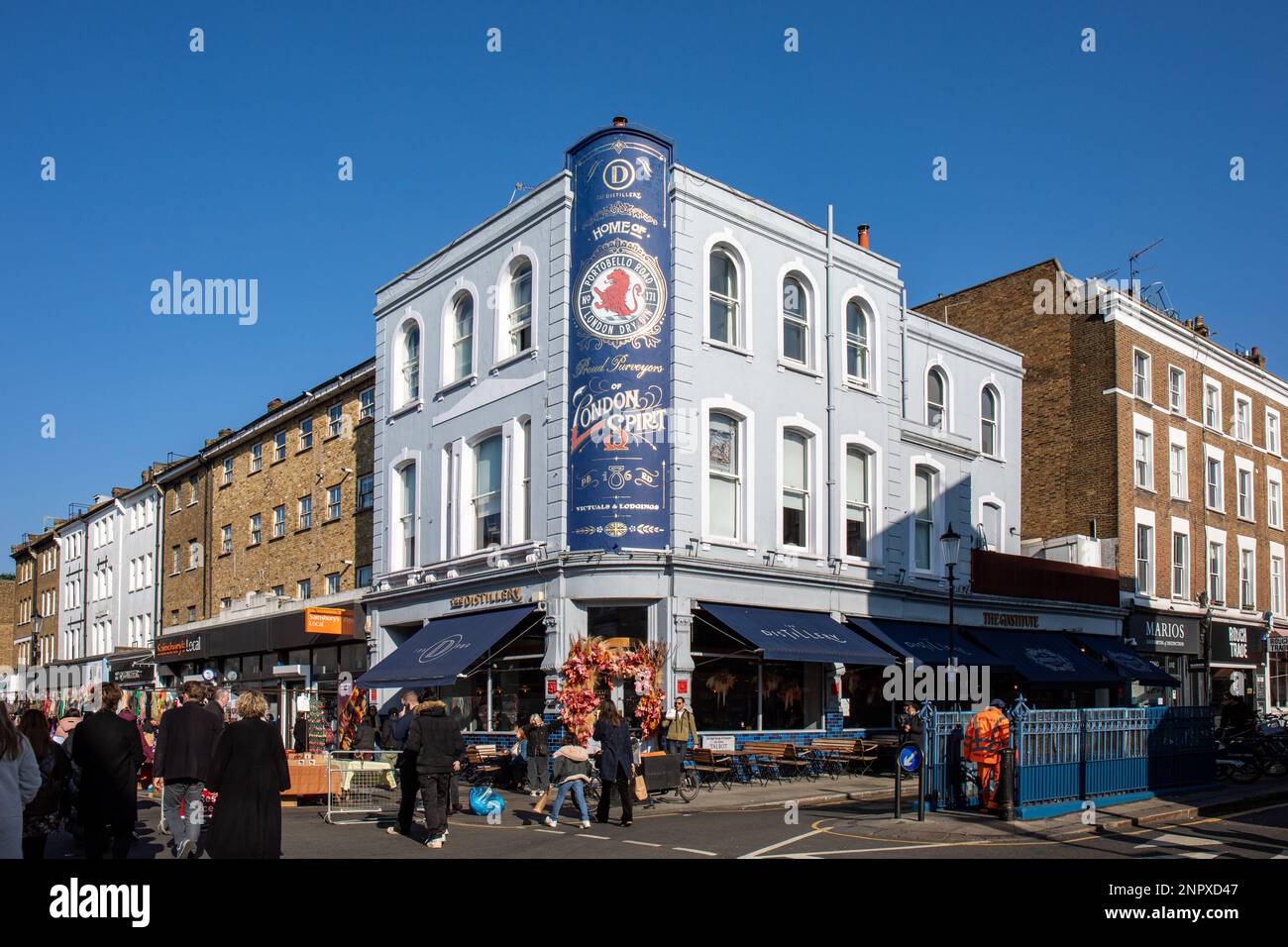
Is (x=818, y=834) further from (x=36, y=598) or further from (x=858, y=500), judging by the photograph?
(x=36, y=598)

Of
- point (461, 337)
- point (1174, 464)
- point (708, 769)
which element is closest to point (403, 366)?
point (461, 337)

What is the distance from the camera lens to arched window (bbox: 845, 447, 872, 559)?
28.2 metres

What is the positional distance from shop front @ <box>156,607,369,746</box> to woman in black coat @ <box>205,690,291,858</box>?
2041 centimetres

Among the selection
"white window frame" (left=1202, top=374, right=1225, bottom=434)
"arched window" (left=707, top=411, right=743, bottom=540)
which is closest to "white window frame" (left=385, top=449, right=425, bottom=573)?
"arched window" (left=707, top=411, right=743, bottom=540)

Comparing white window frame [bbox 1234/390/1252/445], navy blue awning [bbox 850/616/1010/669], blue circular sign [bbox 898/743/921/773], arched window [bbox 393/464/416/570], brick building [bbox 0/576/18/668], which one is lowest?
brick building [bbox 0/576/18/668]

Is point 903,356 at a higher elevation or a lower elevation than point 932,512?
higher

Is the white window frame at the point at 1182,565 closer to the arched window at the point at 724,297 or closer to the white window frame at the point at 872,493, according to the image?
the white window frame at the point at 872,493

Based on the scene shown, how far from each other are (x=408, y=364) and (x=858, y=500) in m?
11.7

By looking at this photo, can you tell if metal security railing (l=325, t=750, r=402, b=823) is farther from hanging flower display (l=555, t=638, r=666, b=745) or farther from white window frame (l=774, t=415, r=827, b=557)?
white window frame (l=774, t=415, r=827, b=557)

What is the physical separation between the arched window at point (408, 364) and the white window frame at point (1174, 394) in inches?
949

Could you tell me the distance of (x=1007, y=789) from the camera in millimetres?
16188

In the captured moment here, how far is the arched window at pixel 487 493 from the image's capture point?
26656 millimetres
